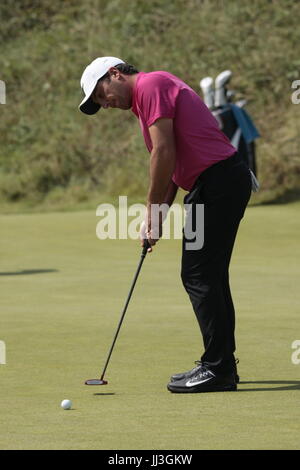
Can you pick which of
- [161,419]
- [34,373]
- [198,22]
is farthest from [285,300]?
[198,22]

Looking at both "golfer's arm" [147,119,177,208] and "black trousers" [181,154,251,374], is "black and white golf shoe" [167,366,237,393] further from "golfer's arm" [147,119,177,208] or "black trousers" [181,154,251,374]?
"golfer's arm" [147,119,177,208]

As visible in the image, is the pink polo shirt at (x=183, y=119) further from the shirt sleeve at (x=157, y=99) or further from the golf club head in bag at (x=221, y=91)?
the golf club head in bag at (x=221, y=91)

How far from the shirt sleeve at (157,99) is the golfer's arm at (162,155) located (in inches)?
1.5

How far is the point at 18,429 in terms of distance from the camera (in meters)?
5.27

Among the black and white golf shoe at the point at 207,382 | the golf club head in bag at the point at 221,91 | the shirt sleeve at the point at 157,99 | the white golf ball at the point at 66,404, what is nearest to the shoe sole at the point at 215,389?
the black and white golf shoe at the point at 207,382

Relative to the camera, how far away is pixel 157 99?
6.03m

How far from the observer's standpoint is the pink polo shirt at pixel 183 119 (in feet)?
19.9

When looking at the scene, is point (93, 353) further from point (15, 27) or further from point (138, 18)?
point (15, 27)

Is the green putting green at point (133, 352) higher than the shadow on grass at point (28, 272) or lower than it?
higher

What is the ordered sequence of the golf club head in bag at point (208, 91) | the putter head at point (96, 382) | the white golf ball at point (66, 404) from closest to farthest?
the white golf ball at point (66, 404) < the putter head at point (96, 382) < the golf club head in bag at point (208, 91)

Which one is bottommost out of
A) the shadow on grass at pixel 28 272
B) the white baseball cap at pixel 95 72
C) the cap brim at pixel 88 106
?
the shadow on grass at pixel 28 272

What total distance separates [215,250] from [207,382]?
662mm

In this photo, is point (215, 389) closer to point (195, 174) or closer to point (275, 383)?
point (275, 383)

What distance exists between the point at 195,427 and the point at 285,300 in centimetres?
529
